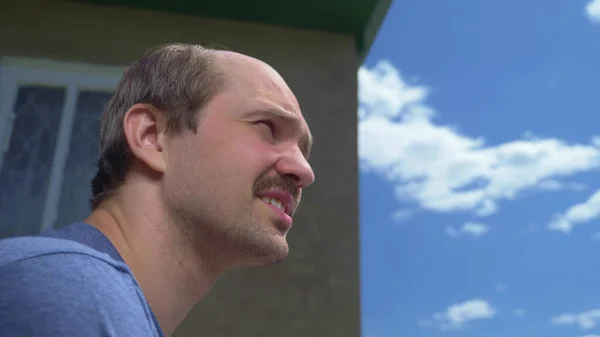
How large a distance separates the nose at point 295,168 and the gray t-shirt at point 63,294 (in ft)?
1.98

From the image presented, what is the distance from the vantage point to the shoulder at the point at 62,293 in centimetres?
83

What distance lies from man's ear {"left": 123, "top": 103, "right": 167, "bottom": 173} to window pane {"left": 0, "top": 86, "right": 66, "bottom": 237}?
9.74ft

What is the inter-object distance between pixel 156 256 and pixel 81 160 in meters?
3.27

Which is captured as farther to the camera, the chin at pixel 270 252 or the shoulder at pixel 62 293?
the chin at pixel 270 252

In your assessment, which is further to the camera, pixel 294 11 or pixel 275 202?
pixel 294 11

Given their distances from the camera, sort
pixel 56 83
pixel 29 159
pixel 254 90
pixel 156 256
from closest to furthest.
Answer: pixel 156 256 < pixel 254 90 < pixel 29 159 < pixel 56 83

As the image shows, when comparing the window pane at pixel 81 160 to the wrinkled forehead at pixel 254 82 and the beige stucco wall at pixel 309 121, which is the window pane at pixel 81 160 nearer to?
the beige stucco wall at pixel 309 121

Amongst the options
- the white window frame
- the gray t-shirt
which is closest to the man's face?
the gray t-shirt

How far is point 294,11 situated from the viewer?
16.3ft

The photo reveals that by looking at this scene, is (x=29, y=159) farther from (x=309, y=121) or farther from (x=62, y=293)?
(x=62, y=293)

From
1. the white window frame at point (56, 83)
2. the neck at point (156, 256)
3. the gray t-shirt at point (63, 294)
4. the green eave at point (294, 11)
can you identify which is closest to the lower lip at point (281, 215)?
the neck at point (156, 256)

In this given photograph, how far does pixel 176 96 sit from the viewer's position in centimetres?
156

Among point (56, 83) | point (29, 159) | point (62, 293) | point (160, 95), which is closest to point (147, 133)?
point (160, 95)

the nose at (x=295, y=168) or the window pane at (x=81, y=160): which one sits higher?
the window pane at (x=81, y=160)
